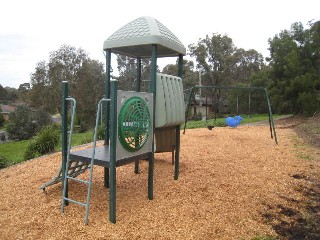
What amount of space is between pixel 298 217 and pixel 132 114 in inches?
102

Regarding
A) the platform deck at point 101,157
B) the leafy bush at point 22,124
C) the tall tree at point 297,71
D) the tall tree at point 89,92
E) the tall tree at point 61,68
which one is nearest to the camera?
the platform deck at point 101,157

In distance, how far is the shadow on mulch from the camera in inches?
128

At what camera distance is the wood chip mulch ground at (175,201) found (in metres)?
3.20

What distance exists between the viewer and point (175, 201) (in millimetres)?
4039

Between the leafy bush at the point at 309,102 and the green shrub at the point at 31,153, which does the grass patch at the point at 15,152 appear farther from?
the leafy bush at the point at 309,102

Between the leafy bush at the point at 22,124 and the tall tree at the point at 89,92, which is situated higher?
the tall tree at the point at 89,92

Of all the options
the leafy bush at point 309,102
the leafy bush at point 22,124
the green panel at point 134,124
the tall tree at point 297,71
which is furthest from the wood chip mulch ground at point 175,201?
the leafy bush at point 22,124

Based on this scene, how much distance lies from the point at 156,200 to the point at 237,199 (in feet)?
4.04

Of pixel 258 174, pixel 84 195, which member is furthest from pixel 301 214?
pixel 84 195

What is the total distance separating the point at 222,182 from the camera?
4.98 meters

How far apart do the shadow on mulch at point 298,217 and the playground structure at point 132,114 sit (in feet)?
5.70

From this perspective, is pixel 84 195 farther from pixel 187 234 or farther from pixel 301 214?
pixel 301 214

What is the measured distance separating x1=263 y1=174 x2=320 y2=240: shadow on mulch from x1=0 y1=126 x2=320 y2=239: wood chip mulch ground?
0.02 m

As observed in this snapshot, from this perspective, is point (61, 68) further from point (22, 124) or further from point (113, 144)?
point (113, 144)
